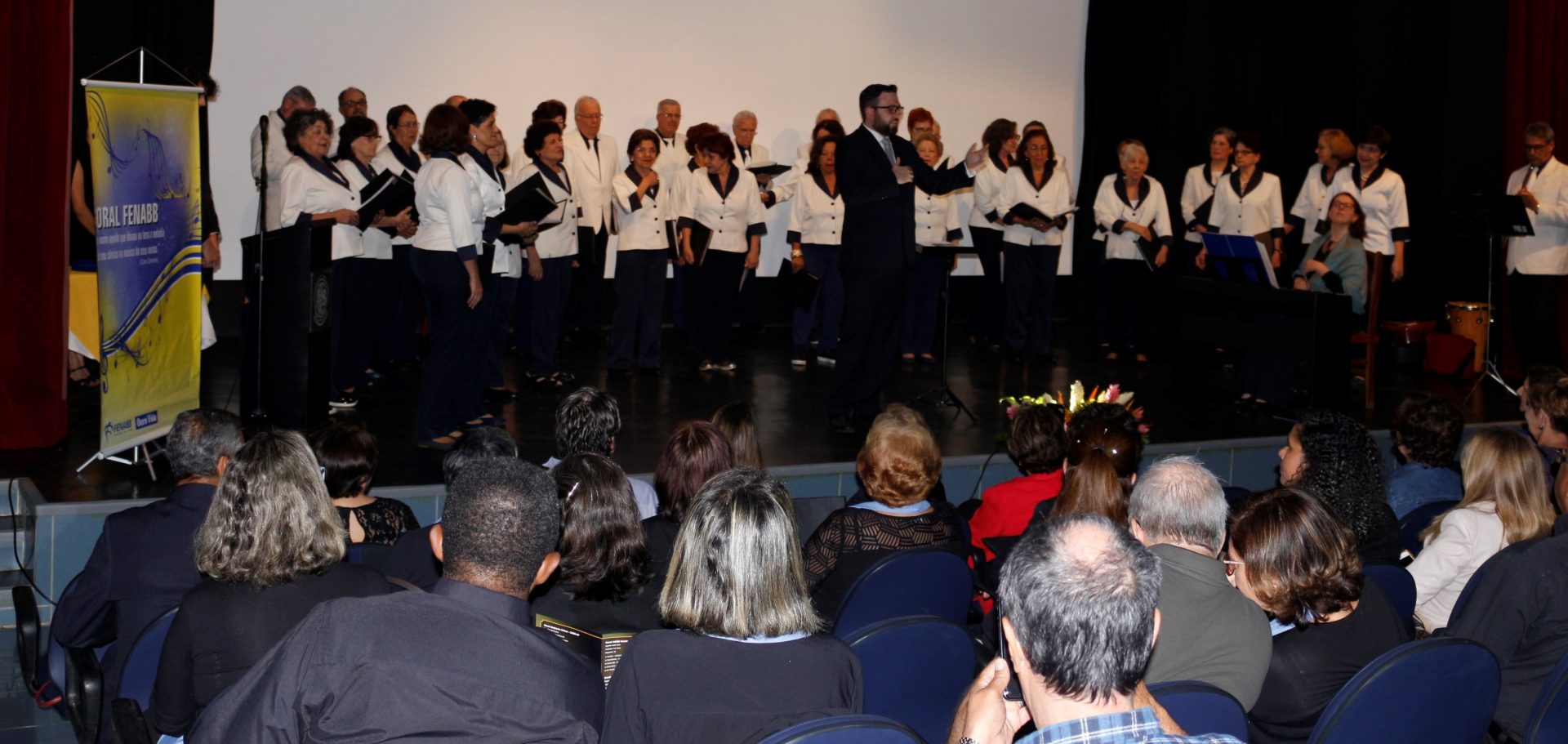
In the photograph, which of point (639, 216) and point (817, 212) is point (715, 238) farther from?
point (817, 212)

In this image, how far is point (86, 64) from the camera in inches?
301

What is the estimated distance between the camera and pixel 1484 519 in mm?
3578

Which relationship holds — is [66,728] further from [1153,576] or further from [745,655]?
[1153,576]

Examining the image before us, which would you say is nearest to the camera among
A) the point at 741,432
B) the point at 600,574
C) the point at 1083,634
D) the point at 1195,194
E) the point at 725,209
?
the point at 1083,634

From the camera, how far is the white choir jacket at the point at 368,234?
6.75m

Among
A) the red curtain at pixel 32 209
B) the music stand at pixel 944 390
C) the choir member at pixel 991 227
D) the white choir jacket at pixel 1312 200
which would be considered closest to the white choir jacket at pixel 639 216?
the music stand at pixel 944 390

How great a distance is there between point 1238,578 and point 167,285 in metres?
4.25

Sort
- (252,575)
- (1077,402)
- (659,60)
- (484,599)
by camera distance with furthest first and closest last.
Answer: (659,60) < (1077,402) < (252,575) < (484,599)

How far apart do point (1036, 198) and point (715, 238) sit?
2.31 meters

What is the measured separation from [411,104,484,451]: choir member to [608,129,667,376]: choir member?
6.87 ft

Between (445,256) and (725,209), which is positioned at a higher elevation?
(725,209)

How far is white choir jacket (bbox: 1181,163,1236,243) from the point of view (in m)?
9.48

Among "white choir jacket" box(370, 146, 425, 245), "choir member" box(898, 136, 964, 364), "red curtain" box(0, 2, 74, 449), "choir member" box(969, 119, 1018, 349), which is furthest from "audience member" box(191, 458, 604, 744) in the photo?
"choir member" box(969, 119, 1018, 349)

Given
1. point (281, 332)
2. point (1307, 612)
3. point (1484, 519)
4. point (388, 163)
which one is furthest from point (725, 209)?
point (1307, 612)
